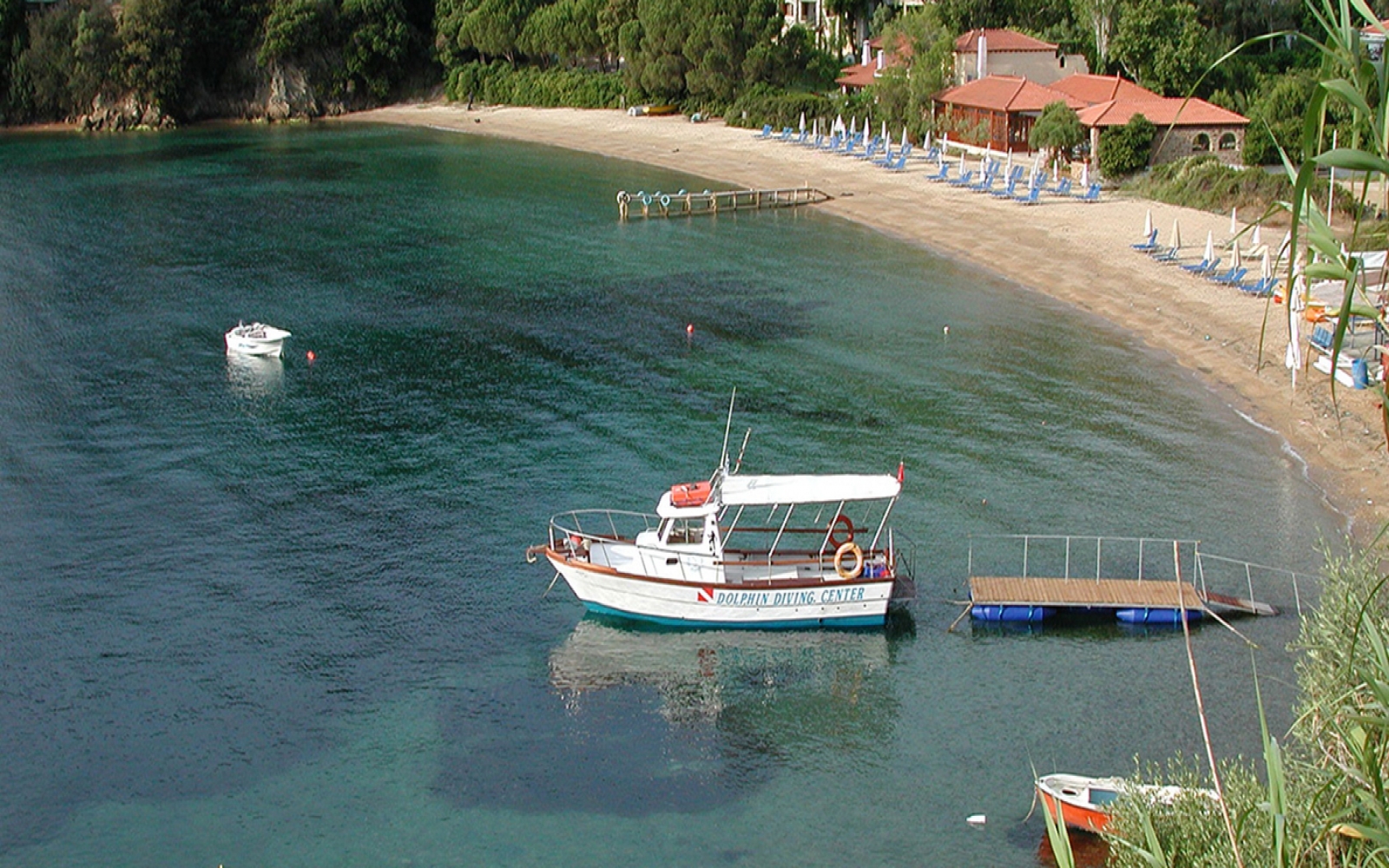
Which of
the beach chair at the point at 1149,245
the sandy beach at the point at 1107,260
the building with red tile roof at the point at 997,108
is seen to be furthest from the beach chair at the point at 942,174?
the beach chair at the point at 1149,245

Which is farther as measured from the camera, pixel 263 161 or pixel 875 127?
pixel 263 161

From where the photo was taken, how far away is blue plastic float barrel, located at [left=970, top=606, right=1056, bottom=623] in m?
35.5

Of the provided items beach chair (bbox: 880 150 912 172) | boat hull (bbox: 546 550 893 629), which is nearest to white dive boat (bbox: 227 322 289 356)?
boat hull (bbox: 546 550 893 629)

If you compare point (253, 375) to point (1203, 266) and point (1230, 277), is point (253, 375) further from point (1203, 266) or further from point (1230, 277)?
point (1230, 277)

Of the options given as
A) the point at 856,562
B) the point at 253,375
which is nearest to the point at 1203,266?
the point at 856,562

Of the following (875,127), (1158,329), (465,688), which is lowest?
(465,688)

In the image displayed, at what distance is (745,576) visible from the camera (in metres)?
36.8

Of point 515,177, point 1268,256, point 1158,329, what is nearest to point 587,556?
point 1158,329

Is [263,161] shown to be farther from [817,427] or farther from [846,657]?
[846,657]

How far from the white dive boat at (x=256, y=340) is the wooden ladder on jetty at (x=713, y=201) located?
35.1m

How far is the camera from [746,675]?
33.8 metres

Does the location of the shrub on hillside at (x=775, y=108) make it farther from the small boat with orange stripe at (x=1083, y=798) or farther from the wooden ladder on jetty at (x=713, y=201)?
the small boat with orange stripe at (x=1083, y=798)

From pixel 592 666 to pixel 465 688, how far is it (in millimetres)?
3236

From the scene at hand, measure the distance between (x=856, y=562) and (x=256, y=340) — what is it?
1354 inches
